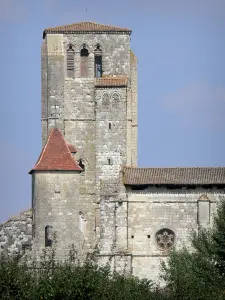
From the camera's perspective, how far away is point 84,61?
344ft

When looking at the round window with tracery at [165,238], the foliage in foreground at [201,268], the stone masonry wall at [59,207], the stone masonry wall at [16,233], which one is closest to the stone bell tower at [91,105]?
the stone masonry wall at [59,207]

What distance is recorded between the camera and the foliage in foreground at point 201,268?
76.7 m

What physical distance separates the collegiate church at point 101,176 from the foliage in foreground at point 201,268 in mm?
3386

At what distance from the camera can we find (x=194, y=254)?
89500mm

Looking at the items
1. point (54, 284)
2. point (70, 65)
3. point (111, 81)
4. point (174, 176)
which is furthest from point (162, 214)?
point (54, 284)

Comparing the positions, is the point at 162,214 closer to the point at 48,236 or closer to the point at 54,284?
the point at 48,236

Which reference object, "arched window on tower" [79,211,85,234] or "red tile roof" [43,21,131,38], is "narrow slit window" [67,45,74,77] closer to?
"red tile roof" [43,21,131,38]

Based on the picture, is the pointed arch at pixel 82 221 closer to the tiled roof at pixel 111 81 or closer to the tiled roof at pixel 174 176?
the tiled roof at pixel 174 176

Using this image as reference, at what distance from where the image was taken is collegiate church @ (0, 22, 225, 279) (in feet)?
326

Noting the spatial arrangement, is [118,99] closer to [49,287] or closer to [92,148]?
[92,148]

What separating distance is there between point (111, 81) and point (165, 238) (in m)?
10.0

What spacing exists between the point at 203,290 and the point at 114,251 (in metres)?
21.9

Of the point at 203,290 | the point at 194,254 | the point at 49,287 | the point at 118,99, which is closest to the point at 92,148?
the point at 118,99

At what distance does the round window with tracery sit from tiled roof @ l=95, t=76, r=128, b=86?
360 inches
